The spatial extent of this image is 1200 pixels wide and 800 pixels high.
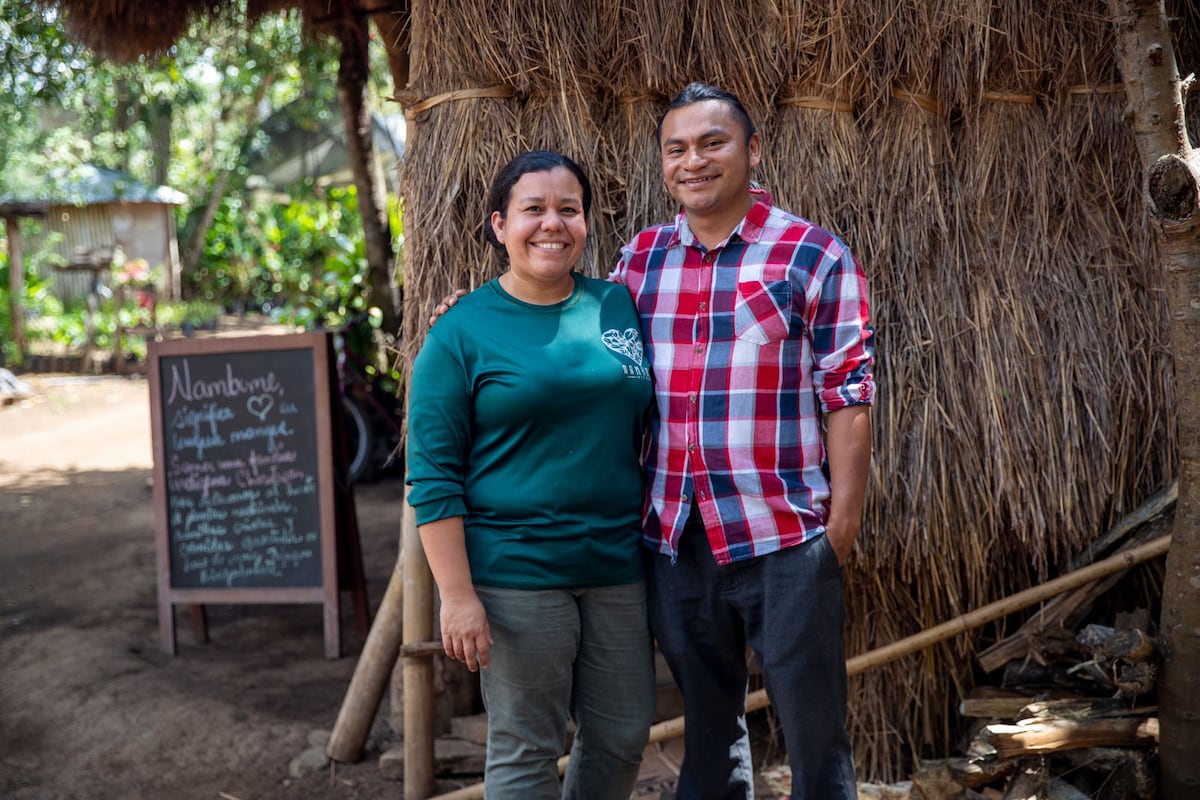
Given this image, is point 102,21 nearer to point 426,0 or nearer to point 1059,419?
point 426,0

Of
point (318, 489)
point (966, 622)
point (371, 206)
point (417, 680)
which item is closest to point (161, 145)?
point (371, 206)

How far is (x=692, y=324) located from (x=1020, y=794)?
1520 millimetres

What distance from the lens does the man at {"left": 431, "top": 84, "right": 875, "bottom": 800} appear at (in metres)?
2.19

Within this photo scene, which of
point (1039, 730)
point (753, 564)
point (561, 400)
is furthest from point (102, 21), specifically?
point (1039, 730)

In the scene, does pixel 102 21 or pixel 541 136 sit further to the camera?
pixel 102 21

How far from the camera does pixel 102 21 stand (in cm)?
452

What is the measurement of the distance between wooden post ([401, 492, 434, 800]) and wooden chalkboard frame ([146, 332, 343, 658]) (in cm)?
115

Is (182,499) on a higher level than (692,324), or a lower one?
lower

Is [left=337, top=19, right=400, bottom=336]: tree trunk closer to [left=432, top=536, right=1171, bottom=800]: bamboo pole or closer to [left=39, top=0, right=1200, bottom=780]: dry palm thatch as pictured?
[left=39, top=0, right=1200, bottom=780]: dry palm thatch

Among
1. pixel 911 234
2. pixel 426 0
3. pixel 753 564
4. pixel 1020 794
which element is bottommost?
pixel 1020 794

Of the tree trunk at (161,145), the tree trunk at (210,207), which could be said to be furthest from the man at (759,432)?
the tree trunk at (161,145)

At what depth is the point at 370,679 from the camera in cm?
341

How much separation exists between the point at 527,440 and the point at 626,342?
0.30 metres

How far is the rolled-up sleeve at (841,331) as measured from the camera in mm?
2170
